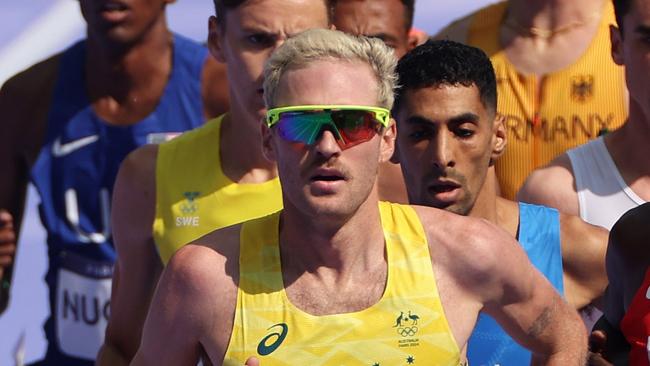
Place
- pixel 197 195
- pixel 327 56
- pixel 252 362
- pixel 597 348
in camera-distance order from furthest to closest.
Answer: pixel 197 195 → pixel 597 348 → pixel 327 56 → pixel 252 362

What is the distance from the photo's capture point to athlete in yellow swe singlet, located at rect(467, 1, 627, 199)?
6113mm

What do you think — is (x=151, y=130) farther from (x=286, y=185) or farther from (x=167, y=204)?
(x=286, y=185)

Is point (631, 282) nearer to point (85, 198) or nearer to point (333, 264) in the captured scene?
point (333, 264)

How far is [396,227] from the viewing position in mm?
4156

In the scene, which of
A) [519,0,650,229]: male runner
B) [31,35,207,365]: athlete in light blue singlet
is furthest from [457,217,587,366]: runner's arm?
[31,35,207,365]: athlete in light blue singlet

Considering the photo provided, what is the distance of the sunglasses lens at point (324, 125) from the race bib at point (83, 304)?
2.73 meters

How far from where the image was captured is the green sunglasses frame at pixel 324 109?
3.97 meters

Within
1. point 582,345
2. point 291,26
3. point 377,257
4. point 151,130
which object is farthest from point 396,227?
point 151,130

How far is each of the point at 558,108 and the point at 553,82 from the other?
11 centimetres

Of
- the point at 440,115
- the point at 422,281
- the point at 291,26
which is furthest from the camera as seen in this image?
the point at 291,26

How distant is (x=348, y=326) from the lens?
3.96 meters

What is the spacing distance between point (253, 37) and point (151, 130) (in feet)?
4.80

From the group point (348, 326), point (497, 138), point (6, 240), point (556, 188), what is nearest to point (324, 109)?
point (348, 326)

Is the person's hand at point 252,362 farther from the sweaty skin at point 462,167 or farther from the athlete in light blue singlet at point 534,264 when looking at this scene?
the sweaty skin at point 462,167
